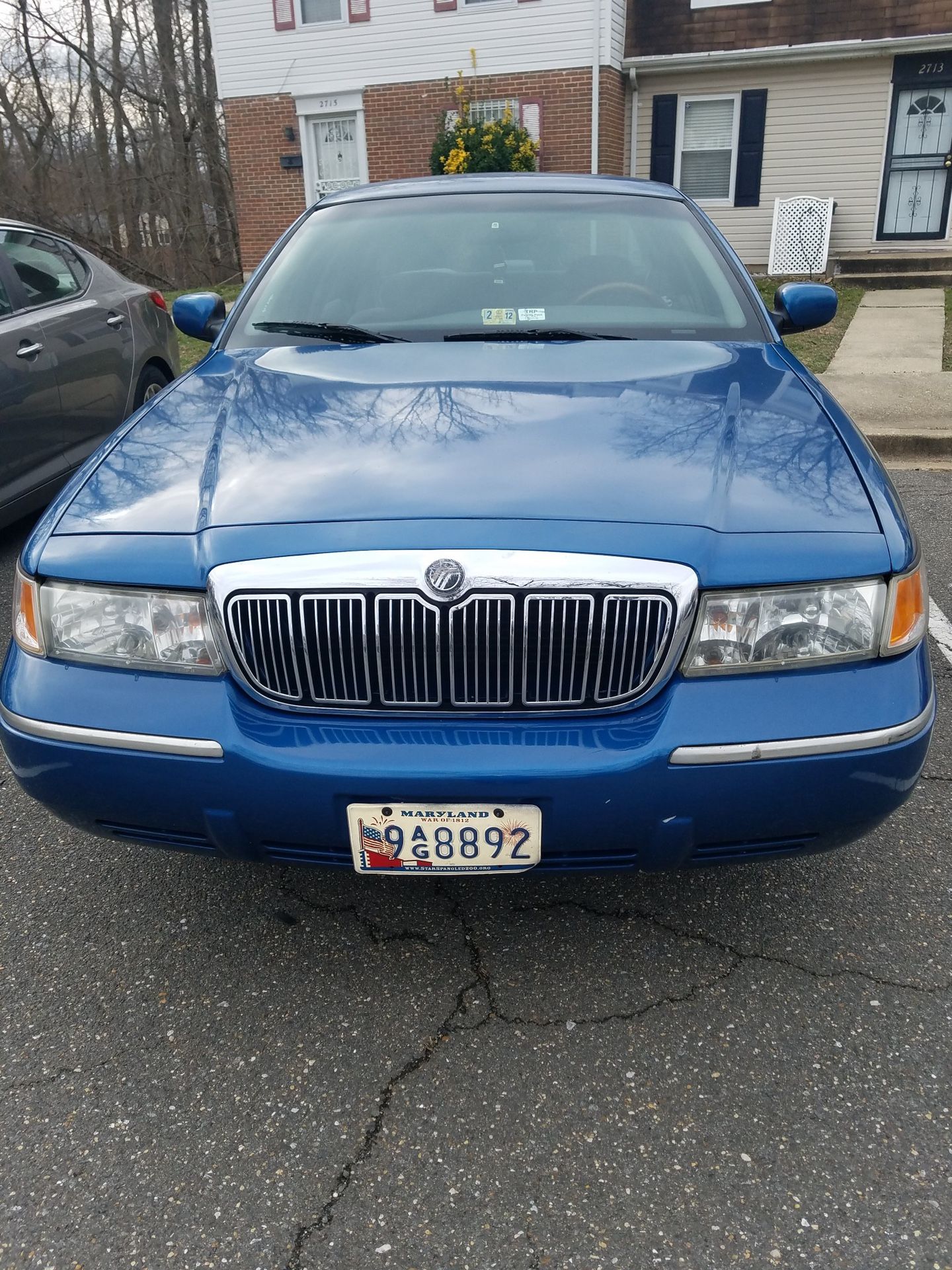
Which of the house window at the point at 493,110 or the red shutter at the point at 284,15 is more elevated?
the red shutter at the point at 284,15

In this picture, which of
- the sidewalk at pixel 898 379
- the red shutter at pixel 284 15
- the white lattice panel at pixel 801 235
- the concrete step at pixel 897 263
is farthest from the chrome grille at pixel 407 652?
the red shutter at pixel 284 15

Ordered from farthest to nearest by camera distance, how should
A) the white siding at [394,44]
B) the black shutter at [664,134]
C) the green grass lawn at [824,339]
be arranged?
the black shutter at [664,134] → the white siding at [394,44] → the green grass lawn at [824,339]

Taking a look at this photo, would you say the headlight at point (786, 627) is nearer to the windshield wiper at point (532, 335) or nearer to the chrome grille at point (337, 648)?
the chrome grille at point (337, 648)

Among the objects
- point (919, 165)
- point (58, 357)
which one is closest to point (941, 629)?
point (58, 357)

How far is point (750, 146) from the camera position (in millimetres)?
14297

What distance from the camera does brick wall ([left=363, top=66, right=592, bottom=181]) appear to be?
14266 millimetres

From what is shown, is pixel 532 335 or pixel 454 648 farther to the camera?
pixel 532 335

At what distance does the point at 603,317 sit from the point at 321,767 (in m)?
1.78

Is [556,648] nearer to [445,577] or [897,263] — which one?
[445,577]

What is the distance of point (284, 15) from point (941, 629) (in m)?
15.5

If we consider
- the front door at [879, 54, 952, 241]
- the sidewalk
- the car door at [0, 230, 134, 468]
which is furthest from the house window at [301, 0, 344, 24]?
the car door at [0, 230, 134, 468]

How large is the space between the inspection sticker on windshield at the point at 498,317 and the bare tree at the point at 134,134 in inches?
823

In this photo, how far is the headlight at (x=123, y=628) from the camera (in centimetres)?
184

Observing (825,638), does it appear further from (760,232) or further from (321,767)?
(760,232)
